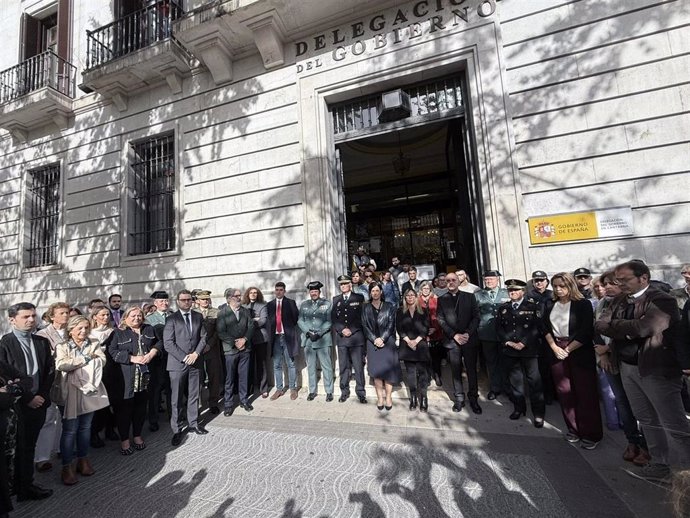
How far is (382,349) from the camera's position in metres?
5.16

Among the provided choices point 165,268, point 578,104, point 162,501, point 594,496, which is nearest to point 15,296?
point 165,268

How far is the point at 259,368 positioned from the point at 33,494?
130 inches

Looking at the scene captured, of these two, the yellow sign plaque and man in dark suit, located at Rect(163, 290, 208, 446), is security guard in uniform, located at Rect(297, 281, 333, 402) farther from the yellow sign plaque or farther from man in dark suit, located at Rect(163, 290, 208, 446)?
the yellow sign plaque

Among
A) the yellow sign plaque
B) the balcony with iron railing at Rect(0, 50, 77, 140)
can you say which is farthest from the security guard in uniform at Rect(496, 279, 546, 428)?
the balcony with iron railing at Rect(0, 50, 77, 140)

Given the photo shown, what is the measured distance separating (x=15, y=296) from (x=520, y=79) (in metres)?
15.0

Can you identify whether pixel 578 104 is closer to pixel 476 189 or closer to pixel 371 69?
pixel 476 189

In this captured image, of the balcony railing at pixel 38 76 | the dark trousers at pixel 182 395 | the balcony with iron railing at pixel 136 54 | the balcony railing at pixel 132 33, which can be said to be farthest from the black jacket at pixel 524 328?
the balcony railing at pixel 38 76

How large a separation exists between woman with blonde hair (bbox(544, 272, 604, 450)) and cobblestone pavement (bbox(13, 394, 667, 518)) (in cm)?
24

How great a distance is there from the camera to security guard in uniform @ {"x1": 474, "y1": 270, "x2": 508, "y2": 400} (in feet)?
17.0

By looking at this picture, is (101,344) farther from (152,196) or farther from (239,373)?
(152,196)

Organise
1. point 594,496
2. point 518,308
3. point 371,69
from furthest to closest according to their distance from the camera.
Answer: point 371,69 → point 518,308 → point 594,496

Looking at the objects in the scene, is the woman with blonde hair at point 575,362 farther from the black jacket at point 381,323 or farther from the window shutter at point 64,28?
the window shutter at point 64,28

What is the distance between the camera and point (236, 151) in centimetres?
763

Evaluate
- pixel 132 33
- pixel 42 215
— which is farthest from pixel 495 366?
pixel 42 215
